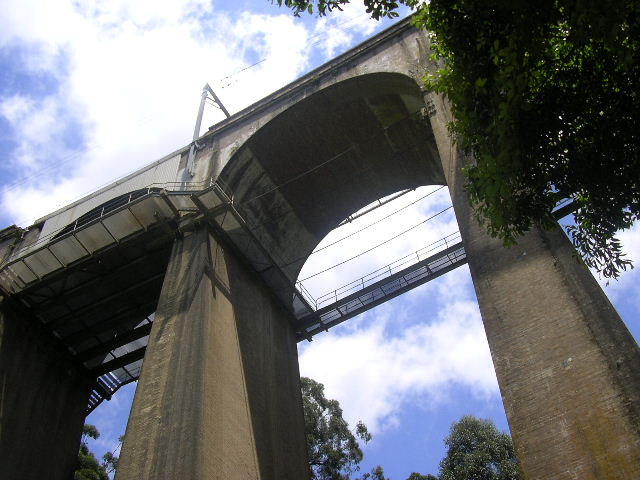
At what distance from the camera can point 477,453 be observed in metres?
26.4

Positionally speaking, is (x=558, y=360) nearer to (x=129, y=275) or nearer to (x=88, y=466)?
(x=129, y=275)

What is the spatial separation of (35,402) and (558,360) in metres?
13.9

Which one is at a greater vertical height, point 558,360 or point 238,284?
point 238,284

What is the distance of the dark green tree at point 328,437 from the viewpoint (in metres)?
26.9

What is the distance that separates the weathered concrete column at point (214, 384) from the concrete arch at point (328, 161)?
8.18 ft

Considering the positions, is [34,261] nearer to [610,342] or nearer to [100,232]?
[100,232]

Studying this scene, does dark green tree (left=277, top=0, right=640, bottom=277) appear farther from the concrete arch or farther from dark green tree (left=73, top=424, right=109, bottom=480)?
dark green tree (left=73, top=424, right=109, bottom=480)

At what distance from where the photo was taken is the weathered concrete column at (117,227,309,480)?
10.4 meters

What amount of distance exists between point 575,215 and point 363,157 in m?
10.5

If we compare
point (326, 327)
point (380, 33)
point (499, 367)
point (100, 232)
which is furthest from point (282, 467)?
point (380, 33)

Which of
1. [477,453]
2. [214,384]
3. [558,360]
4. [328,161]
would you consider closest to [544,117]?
[558,360]

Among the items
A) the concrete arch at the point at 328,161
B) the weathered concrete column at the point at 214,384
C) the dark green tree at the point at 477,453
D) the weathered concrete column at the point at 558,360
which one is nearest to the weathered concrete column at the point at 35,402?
the weathered concrete column at the point at 214,384

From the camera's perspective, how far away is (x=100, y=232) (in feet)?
52.7

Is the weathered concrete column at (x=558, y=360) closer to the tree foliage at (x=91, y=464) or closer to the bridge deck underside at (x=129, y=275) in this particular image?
Answer: the bridge deck underside at (x=129, y=275)
